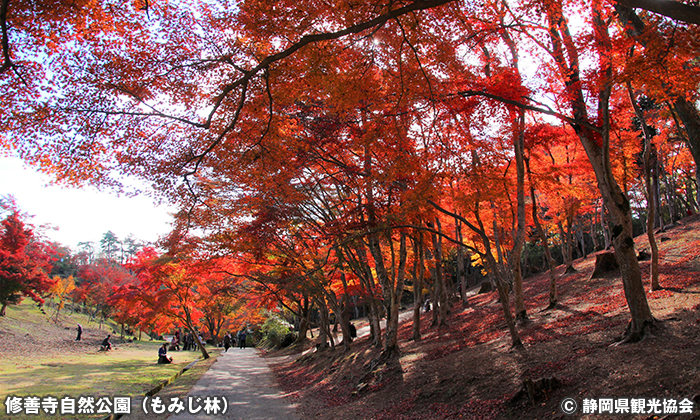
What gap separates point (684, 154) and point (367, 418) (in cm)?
2375

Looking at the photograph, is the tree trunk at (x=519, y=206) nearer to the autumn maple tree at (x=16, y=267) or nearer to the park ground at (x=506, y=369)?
the park ground at (x=506, y=369)

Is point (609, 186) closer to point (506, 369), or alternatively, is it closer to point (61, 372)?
point (506, 369)

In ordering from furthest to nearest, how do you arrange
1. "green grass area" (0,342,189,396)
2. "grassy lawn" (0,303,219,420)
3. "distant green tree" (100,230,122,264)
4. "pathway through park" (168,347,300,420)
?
"distant green tree" (100,230,122,264) → "green grass area" (0,342,189,396) → "grassy lawn" (0,303,219,420) → "pathway through park" (168,347,300,420)

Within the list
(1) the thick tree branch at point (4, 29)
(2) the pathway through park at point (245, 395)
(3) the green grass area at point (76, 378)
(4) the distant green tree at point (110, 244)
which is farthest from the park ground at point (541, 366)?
(4) the distant green tree at point (110, 244)

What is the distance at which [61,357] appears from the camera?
19.8 meters

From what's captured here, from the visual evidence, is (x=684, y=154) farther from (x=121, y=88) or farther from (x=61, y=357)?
(x=61, y=357)

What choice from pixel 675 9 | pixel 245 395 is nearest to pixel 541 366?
pixel 675 9

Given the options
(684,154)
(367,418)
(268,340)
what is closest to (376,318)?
(367,418)

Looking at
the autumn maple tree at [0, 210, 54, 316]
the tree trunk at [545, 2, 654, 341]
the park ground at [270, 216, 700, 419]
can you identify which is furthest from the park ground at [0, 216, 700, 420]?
the autumn maple tree at [0, 210, 54, 316]

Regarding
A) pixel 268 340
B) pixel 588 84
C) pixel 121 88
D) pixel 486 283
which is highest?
pixel 121 88

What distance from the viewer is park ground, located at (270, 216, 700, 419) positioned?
489cm

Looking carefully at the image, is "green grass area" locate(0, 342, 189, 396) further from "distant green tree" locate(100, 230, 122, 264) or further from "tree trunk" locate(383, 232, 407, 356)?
"distant green tree" locate(100, 230, 122, 264)

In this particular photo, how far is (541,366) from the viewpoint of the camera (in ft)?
21.2

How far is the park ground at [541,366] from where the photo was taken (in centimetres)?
489
